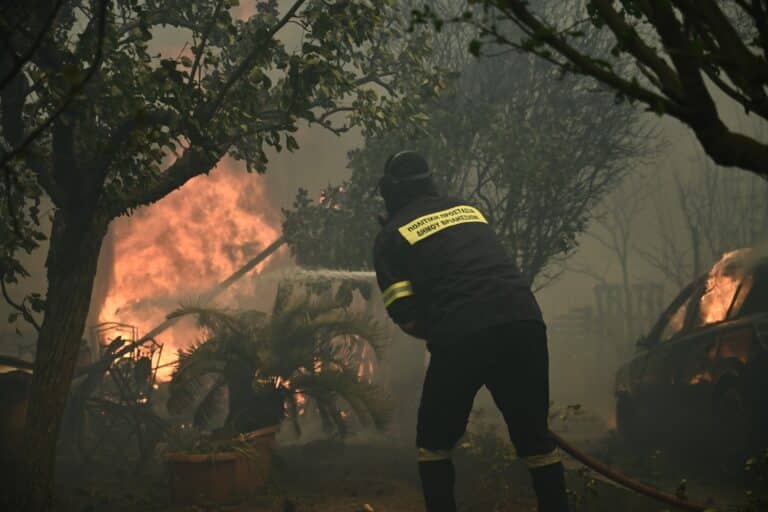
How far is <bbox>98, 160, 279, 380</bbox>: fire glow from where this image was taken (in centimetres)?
1517

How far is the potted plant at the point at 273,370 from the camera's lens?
26.3ft

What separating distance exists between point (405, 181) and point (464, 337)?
122cm

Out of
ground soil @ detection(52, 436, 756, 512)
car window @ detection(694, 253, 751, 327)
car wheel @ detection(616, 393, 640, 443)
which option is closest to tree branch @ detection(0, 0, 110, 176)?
ground soil @ detection(52, 436, 756, 512)

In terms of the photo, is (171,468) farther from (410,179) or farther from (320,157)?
(320,157)

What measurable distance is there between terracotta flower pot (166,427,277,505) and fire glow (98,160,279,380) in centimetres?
795

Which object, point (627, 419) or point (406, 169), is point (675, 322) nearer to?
point (627, 419)

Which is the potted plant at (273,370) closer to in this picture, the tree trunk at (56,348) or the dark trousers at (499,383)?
the tree trunk at (56,348)

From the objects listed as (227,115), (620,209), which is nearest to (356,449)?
(227,115)

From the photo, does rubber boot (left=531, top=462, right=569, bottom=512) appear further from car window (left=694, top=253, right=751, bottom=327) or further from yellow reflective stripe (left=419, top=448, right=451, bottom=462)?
car window (left=694, top=253, right=751, bottom=327)

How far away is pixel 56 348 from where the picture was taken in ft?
18.3

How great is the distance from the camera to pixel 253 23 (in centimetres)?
753

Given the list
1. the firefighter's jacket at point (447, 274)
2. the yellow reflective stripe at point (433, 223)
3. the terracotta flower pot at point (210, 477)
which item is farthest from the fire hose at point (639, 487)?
the terracotta flower pot at point (210, 477)

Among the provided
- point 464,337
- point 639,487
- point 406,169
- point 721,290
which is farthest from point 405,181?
point 721,290

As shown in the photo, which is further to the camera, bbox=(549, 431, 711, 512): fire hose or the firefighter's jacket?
bbox=(549, 431, 711, 512): fire hose
